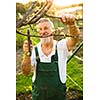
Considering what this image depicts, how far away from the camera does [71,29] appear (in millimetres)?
1646

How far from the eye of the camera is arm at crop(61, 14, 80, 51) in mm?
1637

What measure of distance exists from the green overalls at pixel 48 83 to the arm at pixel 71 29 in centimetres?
12

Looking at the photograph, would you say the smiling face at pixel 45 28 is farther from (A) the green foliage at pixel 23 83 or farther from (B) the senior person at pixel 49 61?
(A) the green foliage at pixel 23 83

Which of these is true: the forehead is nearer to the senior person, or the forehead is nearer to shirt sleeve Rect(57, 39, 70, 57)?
the senior person

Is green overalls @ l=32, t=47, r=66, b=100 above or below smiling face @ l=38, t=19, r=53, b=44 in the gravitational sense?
below

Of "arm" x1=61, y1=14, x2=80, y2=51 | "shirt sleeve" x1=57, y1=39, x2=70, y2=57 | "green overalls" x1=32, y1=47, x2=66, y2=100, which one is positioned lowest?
"green overalls" x1=32, y1=47, x2=66, y2=100

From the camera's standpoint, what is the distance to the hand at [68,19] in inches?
64.4

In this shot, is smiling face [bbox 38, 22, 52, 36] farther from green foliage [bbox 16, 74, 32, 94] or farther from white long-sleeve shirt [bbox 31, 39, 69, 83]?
green foliage [bbox 16, 74, 32, 94]

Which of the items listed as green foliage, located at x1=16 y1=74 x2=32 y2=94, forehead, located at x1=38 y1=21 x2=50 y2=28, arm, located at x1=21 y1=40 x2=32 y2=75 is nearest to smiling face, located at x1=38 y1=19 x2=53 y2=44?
forehead, located at x1=38 y1=21 x2=50 y2=28

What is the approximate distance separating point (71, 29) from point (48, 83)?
376mm

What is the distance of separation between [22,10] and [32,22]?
97mm

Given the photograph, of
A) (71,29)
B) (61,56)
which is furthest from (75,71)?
(71,29)

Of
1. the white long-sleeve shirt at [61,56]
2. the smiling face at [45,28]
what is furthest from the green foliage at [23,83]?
the smiling face at [45,28]
